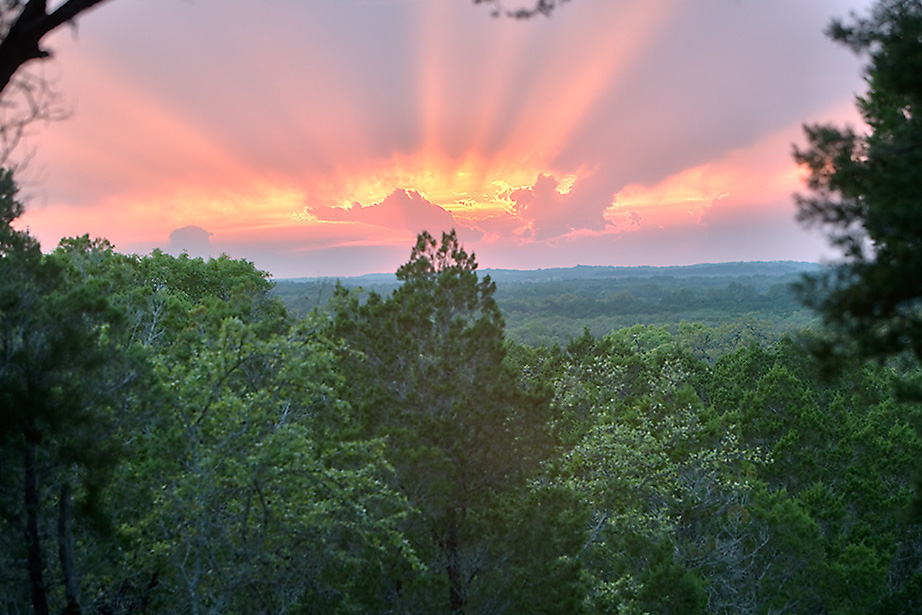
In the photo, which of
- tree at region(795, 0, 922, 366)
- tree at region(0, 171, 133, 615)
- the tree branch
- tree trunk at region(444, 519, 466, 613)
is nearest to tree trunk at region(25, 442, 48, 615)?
tree at region(0, 171, 133, 615)

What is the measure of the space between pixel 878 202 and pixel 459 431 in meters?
7.50

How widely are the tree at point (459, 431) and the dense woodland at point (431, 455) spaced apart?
0.16ft

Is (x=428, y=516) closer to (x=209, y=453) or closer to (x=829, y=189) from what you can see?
(x=209, y=453)

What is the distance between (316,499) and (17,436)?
434cm

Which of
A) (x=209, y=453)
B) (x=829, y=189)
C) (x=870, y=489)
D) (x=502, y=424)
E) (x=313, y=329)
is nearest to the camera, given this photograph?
(x=829, y=189)

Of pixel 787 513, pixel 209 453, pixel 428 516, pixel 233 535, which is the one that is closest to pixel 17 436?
pixel 209 453

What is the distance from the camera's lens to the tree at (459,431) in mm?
10398

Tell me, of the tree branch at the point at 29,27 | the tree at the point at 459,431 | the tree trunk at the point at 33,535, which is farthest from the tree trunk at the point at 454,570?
the tree branch at the point at 29,27

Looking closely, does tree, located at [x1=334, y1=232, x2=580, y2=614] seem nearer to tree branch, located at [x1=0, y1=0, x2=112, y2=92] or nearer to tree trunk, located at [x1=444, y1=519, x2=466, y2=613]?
tree trunk, located at [x1=444, y1=519, x2=466, y2=613]

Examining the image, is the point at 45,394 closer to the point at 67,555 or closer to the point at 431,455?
the point at 67,555

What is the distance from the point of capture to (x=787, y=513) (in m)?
14.7

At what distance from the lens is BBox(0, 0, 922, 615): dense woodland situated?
617cm

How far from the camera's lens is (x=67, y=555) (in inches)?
295

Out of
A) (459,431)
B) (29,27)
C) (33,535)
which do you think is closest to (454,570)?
(459,431)
